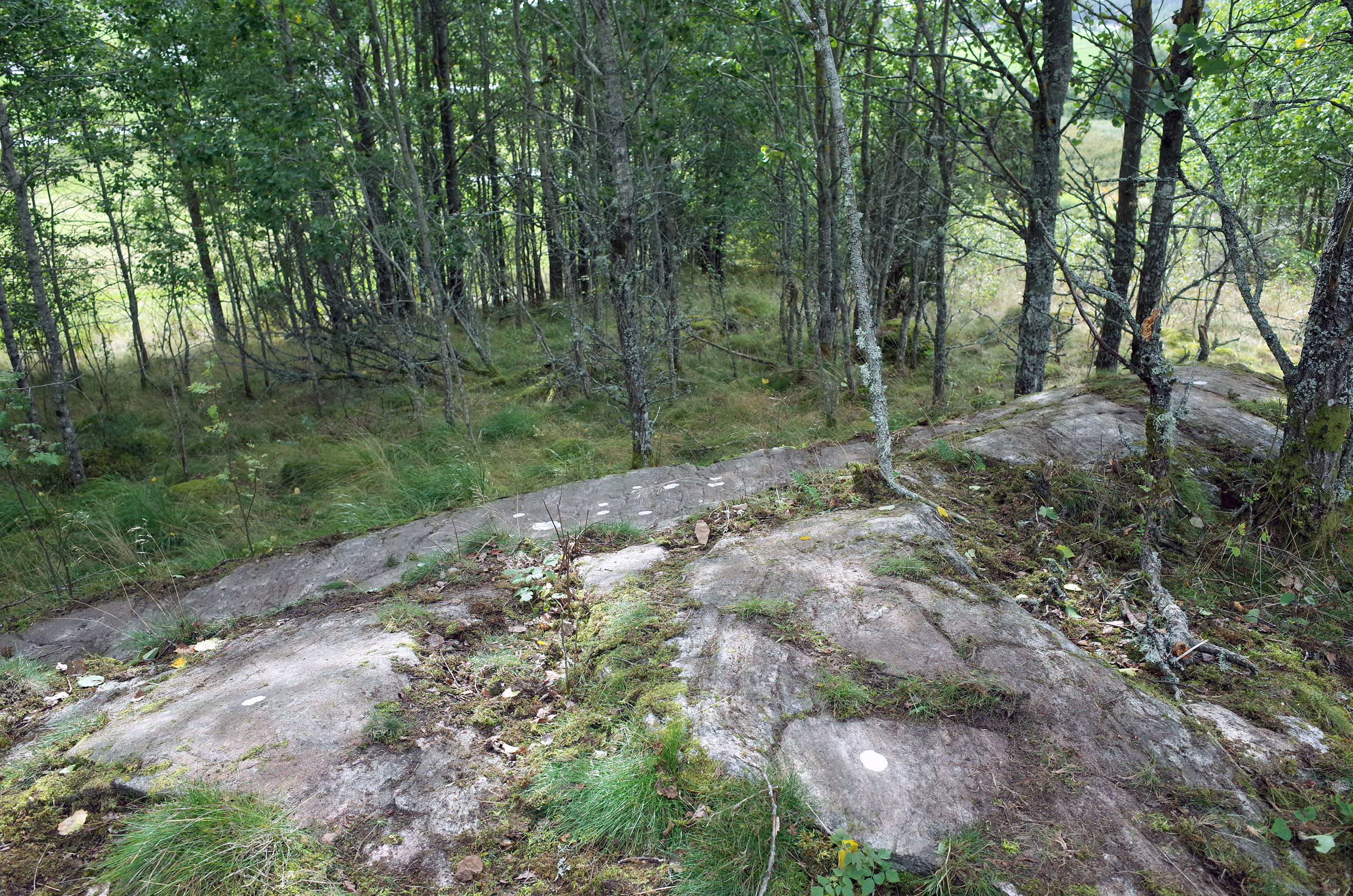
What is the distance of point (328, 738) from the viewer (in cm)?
267

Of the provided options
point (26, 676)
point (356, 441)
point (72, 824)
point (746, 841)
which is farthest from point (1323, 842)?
point (356, 441)

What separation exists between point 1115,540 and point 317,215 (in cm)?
1084

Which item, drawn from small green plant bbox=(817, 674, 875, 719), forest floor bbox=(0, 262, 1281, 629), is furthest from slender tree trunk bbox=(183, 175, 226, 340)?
small green plant bbox=(817, 674, 875, 719)

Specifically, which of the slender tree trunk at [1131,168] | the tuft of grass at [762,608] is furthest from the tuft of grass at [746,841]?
the slender tree trunk at [1131,168]

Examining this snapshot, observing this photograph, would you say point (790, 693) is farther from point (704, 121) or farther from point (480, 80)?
point (480, 80)

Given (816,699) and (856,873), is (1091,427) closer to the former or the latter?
(816,699)

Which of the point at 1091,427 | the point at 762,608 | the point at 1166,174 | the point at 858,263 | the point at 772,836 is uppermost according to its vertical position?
the point at 1166,174

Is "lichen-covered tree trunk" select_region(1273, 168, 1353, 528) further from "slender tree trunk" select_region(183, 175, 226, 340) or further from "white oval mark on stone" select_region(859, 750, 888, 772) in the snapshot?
"slender tree trunk" select_region(183, 175, 226, 340)

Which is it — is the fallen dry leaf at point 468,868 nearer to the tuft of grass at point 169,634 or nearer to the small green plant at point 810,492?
the tuft of grass at point 169,634

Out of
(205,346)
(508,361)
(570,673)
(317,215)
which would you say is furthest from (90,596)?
(205,346)

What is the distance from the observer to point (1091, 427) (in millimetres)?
5496

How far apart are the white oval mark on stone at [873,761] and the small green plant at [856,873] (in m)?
0.31

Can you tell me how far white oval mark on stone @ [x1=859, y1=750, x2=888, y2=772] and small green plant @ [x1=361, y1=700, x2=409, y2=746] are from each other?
1754mm

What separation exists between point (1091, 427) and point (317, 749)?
5.58m
